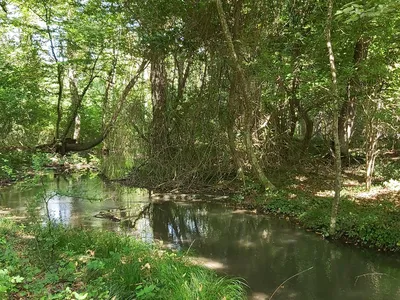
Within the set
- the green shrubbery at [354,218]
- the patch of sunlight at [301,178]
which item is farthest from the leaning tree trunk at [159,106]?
the green shrubbery at [354,218]

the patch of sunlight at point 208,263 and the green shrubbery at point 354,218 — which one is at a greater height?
the green shrubbery at point 354,218

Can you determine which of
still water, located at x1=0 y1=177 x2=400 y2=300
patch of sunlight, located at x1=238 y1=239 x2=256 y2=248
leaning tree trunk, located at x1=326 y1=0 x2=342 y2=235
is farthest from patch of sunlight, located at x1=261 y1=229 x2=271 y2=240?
leaning tree trunk, located at x1=326 y1=0 x2=342 y2=235

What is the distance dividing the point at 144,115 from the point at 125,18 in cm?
308

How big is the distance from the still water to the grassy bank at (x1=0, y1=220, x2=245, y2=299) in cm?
77

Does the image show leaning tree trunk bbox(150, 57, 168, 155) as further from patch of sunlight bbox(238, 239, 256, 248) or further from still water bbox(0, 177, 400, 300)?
patch of sunlight bbox(238, 239, 256, 248)

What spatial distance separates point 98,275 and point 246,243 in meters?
3.47

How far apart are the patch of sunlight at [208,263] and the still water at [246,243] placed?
0.05ft

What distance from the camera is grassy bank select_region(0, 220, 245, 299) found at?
3256 millimetres

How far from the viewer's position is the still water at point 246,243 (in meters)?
4.80

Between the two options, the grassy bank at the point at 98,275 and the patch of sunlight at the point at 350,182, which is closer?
the grassy bank at the point at 98,275

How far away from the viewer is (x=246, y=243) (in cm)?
660

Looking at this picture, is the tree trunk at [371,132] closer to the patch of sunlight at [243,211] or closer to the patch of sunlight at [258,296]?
the patch of sunlight at [243,211]

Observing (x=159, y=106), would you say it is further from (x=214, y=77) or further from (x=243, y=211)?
(x=243, y=211)

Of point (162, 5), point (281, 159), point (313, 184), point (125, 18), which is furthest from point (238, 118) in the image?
point (125, 18)
